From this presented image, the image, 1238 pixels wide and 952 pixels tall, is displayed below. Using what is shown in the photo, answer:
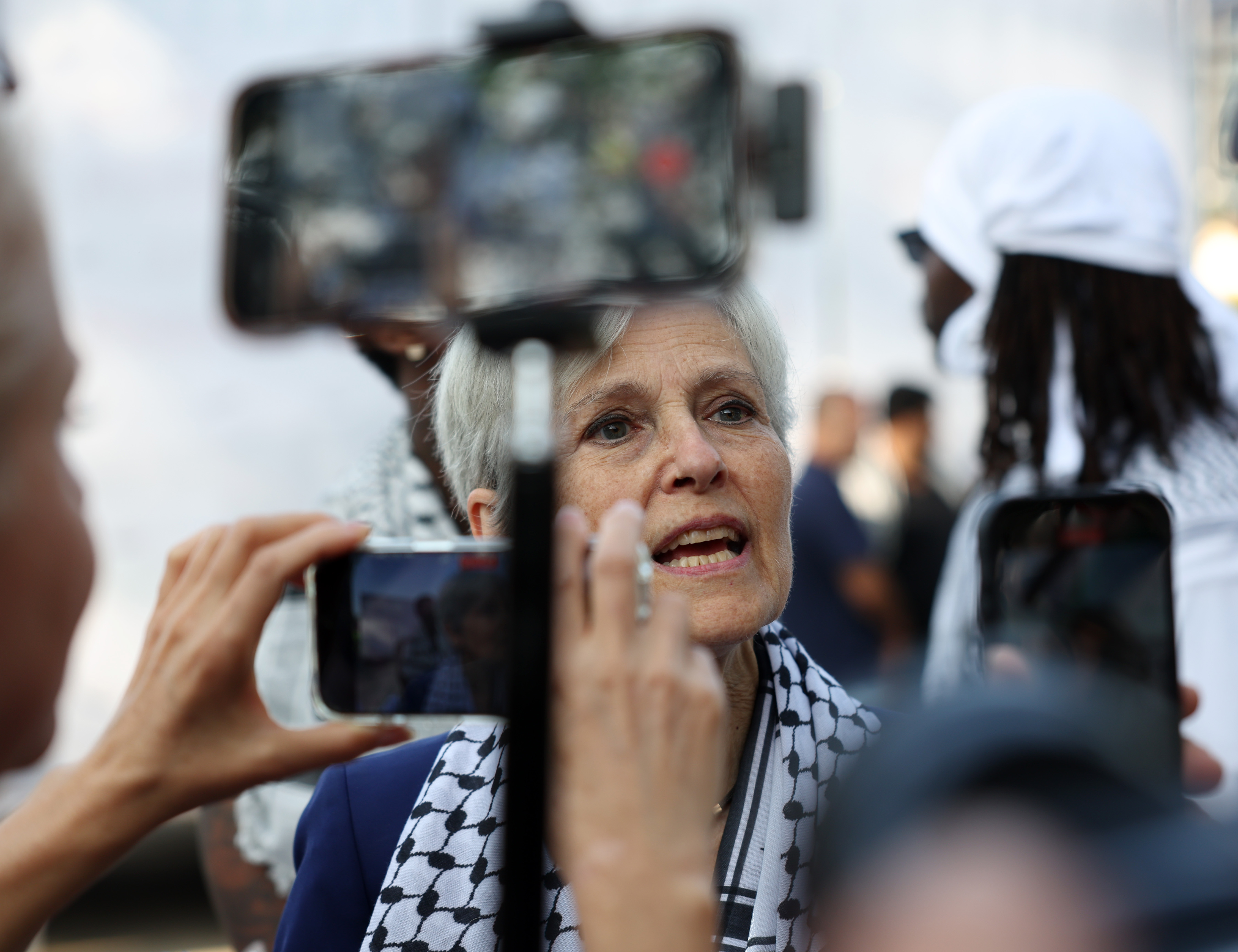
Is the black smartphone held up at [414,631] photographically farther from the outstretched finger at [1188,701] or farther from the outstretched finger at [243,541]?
the outstretched finger at [1188,701]

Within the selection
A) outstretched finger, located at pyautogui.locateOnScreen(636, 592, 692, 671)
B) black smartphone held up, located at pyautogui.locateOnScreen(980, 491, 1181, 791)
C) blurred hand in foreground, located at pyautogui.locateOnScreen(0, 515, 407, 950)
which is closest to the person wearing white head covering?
black smartphone held up, located at pyautogui.locateOnScreen(980, 491, 1181, 791)

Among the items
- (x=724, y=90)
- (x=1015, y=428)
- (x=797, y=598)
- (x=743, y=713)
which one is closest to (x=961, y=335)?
(x=1015, y=428)

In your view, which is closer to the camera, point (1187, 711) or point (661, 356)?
point (1187, 711)

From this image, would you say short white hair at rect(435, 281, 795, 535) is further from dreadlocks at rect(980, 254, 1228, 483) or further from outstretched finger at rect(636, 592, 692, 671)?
outstretched finger at rect(636, 592, 692, 671)

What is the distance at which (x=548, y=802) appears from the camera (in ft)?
2.75

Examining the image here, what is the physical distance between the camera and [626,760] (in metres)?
0.84

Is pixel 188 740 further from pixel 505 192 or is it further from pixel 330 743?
pixel 505 192

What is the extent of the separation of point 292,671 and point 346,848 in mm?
561

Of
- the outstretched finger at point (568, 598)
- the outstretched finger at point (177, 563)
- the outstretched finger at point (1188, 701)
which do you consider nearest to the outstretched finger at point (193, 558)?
the outstretched finger at point (177, 563)

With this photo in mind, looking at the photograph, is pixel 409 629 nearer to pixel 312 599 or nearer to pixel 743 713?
pixel 312 599

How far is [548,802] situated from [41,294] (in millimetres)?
632

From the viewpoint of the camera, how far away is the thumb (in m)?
0.98

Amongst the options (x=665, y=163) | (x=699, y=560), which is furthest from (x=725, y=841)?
(x=665, y=163)

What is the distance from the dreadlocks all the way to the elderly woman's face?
2.08 ft
